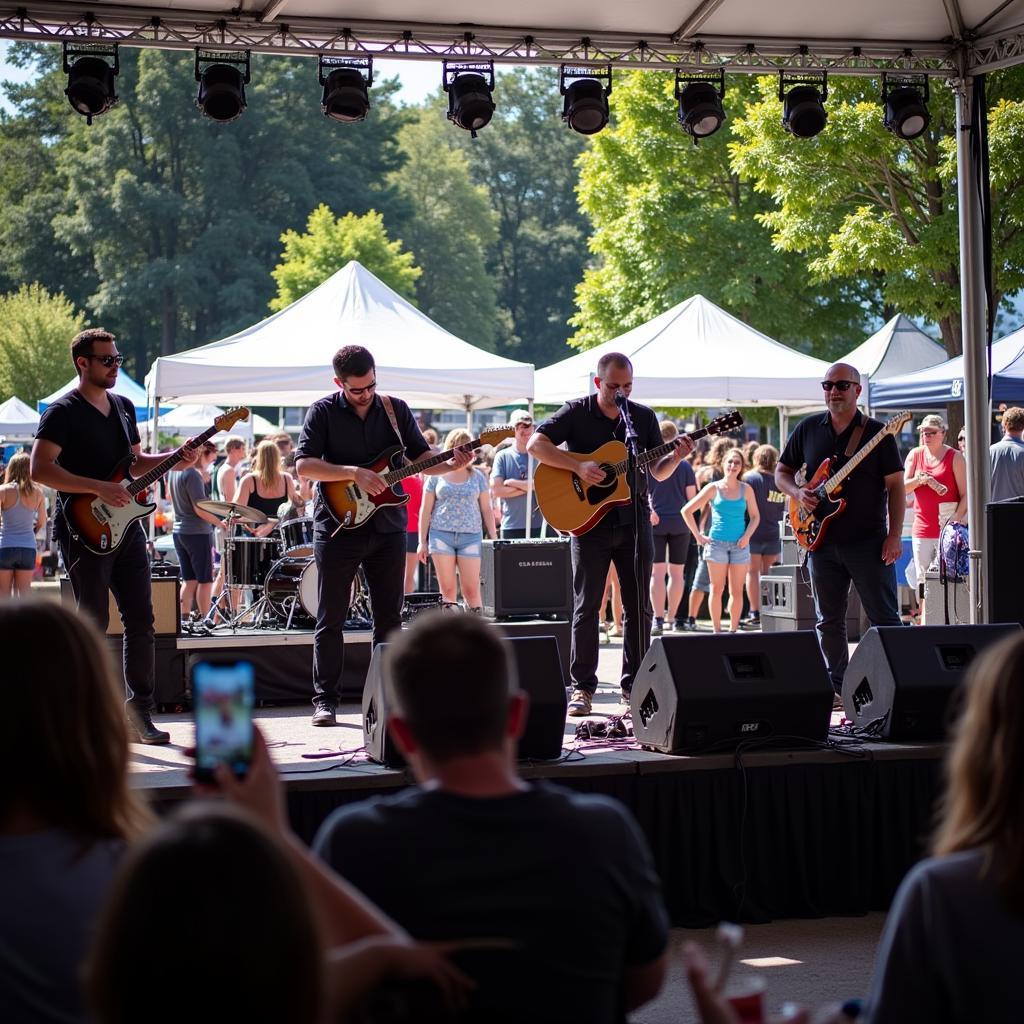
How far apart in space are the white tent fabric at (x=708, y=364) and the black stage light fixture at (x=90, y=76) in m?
7.16

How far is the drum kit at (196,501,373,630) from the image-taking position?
32.1ft

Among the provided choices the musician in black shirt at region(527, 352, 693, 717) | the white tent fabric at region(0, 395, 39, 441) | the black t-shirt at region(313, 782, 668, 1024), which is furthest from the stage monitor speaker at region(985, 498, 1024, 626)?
the white tent fabric at region(0, 395, 39, 441)

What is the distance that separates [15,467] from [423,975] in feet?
37.4

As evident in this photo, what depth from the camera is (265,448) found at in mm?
11680

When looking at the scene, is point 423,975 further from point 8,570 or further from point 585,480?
point 8,570

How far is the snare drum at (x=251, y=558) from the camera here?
1034 centimetres

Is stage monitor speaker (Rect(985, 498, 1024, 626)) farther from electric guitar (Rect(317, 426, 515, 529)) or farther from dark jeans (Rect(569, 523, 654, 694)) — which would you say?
electric guitar (Rect(317, 426, 515, 529))

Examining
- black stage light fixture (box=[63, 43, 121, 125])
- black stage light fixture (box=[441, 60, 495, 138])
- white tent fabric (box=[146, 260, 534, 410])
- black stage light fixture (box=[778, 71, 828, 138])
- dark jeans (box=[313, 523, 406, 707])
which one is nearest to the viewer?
dark jeans (box=[313, 523, 406, 707])

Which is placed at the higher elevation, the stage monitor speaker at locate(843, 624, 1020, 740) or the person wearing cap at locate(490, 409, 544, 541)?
the person wearing cap at locate(490, 409, 544, 541)

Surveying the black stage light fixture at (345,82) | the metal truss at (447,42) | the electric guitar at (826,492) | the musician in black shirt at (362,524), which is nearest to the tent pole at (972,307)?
the metal truss at (447,42)

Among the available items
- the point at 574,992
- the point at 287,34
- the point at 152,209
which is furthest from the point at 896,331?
the point at 152,209

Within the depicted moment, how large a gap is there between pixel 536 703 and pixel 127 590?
2.55 m

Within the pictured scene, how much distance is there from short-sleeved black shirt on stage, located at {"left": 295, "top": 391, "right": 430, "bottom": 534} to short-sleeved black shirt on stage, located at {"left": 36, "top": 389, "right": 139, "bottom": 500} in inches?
36.7

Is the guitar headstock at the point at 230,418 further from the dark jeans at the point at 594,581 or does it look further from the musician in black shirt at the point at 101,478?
the dark jeans at the point at 594,581
